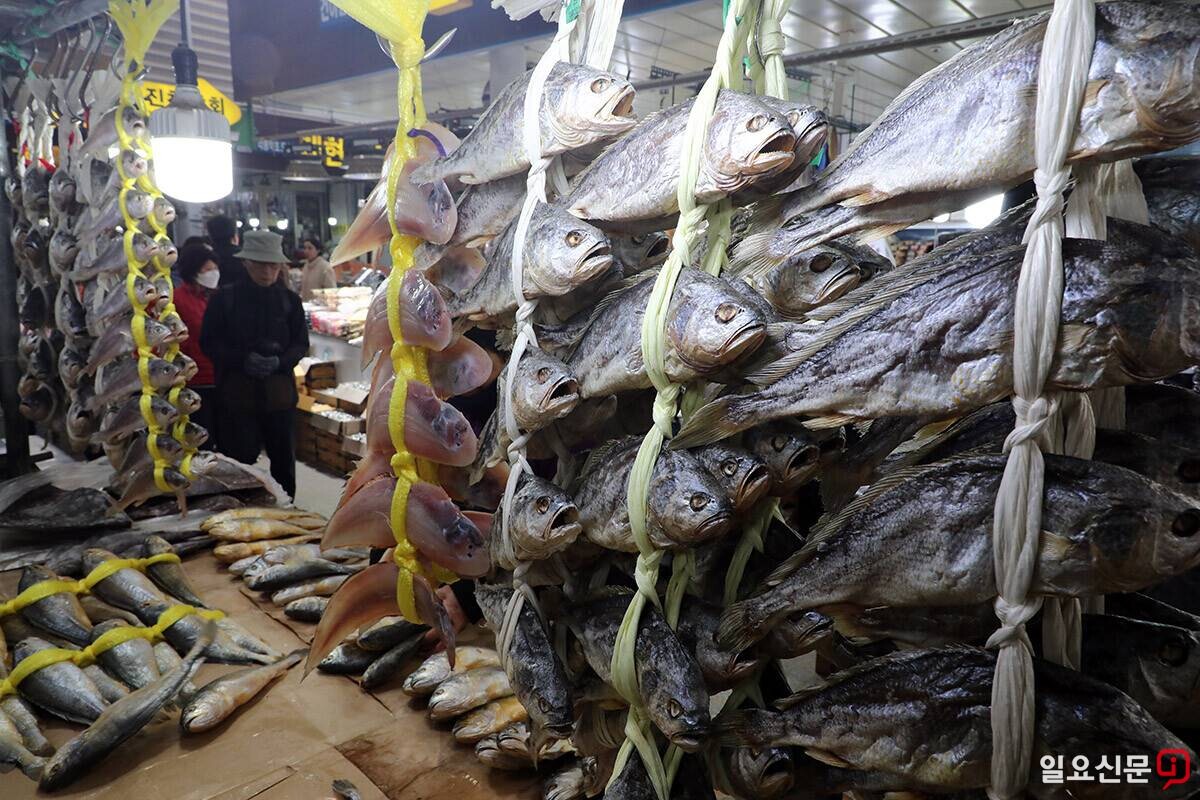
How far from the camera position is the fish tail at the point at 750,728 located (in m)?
1.25

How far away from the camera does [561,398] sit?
143 centimetres

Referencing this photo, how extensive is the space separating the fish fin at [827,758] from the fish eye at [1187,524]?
57 cm

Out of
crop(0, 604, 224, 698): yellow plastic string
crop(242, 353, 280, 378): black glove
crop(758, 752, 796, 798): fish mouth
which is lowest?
crop(0, 604, 224, 698): yellow plastic string

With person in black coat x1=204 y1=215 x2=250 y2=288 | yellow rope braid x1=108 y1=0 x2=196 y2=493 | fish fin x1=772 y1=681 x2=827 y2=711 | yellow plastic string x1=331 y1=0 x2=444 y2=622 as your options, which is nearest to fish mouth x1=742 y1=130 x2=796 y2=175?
fish fin x1=772 y1=681 x2=827 y2=711

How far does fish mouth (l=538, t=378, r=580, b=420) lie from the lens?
1.42 m

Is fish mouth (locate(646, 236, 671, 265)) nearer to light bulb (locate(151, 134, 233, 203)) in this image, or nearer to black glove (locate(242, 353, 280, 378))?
light bulb (locate(151, 134, 233, 203))

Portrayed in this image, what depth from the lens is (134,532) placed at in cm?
393

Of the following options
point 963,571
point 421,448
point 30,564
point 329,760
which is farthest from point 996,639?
point 30,564

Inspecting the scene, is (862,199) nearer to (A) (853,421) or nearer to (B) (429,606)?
(A) (853,421)

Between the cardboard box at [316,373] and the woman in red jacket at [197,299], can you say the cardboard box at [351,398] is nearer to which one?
the cardboard box at [316,373]

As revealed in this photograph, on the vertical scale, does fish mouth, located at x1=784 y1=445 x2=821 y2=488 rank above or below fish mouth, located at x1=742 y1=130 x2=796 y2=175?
below

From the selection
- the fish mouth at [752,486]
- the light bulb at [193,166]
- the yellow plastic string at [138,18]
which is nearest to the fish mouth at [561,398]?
the fish mouth at [752,486]

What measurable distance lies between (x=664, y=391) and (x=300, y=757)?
1.64 m

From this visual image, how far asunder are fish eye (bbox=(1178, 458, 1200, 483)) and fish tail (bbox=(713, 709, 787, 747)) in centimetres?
68
